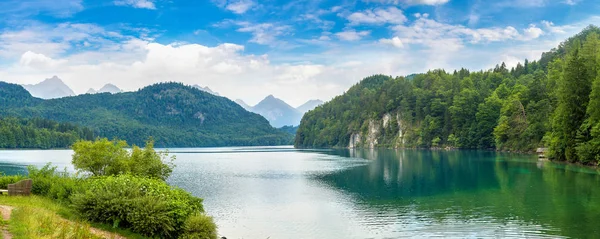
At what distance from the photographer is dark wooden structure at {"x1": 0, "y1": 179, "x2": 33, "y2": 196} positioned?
27.0 m

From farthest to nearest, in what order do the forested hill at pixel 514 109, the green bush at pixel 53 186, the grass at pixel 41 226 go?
the forested hill at pixel 514 109
the green bush at pixel 53 186
the grass at pixel 41 226

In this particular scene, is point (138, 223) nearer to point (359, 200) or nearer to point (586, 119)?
point (359, 200)

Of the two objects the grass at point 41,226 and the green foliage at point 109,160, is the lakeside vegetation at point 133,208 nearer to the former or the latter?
the grass at point 41,226

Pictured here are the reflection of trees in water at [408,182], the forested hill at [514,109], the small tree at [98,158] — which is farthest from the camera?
the forested hill at [514,109]

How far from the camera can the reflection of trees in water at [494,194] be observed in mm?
33000

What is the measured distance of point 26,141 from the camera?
199 meters

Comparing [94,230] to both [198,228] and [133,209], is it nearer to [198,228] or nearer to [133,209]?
[133,209]

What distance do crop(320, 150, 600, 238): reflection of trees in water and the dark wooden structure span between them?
23.2 m

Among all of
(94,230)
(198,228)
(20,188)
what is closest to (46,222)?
(94,230)

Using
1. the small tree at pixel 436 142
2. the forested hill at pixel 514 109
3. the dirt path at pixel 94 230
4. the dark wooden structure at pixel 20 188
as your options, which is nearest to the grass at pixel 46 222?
the dirt path at pixel 94 230

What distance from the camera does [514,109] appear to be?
118 m

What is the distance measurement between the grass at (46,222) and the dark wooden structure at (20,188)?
1.39 m

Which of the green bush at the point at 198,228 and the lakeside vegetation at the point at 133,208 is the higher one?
the lakeside vegetation at the point at 133,208

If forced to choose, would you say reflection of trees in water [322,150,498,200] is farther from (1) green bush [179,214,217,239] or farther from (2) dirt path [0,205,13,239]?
(2) dirt path [0,205,13,239]
